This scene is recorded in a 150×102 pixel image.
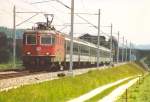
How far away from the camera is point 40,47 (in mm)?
51625

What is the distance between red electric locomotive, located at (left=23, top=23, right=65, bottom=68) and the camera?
51219 millimetres

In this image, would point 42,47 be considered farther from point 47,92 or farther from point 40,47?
point 47,92

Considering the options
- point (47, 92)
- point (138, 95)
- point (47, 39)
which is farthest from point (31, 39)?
point (47, 92)

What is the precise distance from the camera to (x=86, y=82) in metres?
41.9

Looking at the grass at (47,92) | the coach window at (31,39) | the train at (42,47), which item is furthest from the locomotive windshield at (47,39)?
the grass at (47,92)

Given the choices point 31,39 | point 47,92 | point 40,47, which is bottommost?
point 47,92

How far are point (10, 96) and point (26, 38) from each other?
29.2 m

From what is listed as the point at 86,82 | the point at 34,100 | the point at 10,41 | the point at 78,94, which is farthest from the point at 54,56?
the point at 10,41

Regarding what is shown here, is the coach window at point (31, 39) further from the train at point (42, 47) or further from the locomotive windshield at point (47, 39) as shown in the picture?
the locomotive windshield at point (47, 39)

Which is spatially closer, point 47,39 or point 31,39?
point 31,39

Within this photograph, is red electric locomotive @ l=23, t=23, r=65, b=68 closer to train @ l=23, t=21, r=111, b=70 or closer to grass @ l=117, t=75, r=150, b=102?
train @ l=23, t=21, r=111, b=70

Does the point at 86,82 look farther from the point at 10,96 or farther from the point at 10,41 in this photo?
the point at 10,41

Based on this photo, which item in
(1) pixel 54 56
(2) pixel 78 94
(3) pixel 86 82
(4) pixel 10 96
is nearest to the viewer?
(4) pixel 10 96

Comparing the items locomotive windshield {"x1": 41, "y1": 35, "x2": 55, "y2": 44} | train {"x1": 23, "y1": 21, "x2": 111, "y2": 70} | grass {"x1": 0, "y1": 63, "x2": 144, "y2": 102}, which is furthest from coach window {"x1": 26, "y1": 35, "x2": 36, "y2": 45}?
grass {"x1": 0, "y1": 63, "x2": 144, "y2": 102}
